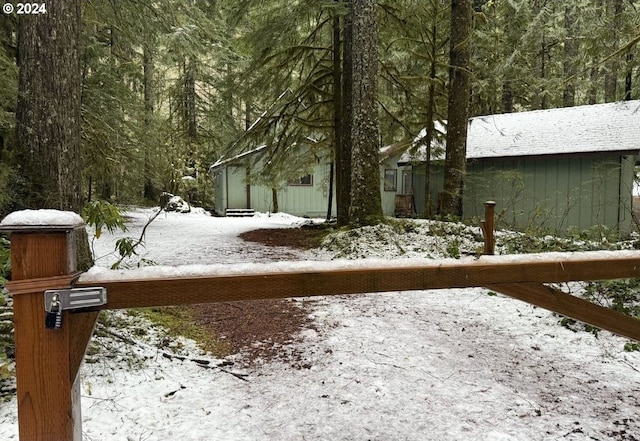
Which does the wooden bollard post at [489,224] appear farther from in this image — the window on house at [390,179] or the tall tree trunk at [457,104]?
the window on house at [390,179]

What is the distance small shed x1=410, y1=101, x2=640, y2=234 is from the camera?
452 inches

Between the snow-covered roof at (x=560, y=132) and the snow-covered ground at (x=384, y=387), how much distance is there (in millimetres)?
9577

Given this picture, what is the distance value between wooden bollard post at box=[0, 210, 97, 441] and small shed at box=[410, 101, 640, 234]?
10679 millimetres

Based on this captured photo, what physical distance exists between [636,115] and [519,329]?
468 inches

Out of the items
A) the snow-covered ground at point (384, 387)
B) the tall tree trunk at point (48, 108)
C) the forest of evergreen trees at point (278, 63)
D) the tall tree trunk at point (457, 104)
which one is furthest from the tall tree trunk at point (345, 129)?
the tall tree trunk at point (48, 108)

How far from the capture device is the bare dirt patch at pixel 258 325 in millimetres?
3910

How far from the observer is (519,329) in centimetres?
457

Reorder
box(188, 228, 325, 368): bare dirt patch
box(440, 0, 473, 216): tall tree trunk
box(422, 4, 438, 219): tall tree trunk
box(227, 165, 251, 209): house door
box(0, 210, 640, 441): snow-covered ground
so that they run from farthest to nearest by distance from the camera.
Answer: box(227, 165, 251, 209): house door, box(422, 4, 438, 219): tall tree trunk, box(440, 0, 473, 216): tall tree trunk, box(188, 228, 325, 368): bare dirt patch, box(0, 210, 640, 441): snow-covered ground

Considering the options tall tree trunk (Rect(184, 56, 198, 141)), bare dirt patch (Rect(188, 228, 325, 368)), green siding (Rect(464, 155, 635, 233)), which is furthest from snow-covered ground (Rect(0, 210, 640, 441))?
tall tree trunk (Rect(184, 56, 198, 141))

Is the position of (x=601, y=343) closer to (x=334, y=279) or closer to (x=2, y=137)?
(x=334, y=279)

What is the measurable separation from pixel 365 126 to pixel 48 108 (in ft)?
20.7

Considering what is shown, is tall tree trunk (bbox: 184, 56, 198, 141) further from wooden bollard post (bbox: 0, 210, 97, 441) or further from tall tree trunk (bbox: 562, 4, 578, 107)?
wooden bollard post (bbox: 0, 210, 97, 441)

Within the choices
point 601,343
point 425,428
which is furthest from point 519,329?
point 425,428

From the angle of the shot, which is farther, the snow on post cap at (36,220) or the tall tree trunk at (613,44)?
the tall tree trunk at (613,44)
